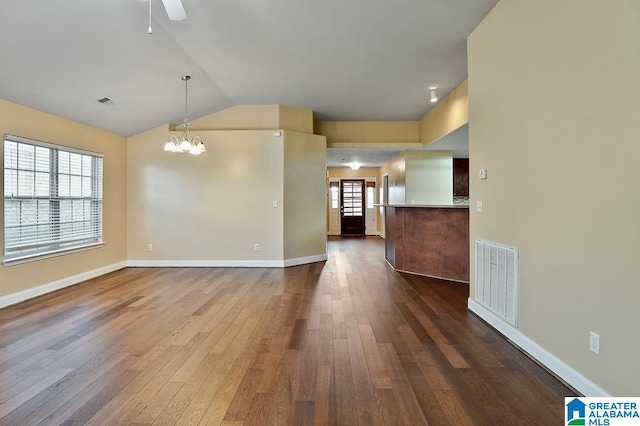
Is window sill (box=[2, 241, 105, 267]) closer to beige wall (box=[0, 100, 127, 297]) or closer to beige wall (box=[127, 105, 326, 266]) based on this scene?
beige wall (box=[0, 100, 127, 297])

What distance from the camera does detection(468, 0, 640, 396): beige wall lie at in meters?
1.63

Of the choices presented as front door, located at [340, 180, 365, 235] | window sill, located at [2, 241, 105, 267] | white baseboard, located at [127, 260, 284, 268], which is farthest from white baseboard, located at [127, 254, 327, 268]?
front door, located at [340, 180, 365, 235]

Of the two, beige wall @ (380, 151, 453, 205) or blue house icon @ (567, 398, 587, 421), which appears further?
beige wall @ (380, 151, 453, 205)

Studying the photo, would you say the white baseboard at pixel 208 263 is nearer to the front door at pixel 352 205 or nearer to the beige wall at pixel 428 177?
the beige wall at pixel 428 177

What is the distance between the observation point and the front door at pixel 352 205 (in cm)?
1182

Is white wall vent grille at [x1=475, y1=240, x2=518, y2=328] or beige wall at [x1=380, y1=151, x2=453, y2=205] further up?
beige wall at [x1=380, y1=151, x2=453, y2=205]

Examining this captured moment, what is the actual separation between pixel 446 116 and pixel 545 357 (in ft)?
14.5

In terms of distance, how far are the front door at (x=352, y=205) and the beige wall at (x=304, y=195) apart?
218 inches

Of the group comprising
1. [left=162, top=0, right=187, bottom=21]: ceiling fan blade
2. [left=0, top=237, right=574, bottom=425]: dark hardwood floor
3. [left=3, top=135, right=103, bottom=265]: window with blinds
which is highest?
[left=162, top=0, right=187, bottom=21]: ceiling fan blade

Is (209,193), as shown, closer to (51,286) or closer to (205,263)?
(205,263)

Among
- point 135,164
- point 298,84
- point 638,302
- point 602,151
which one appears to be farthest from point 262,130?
point 638,302

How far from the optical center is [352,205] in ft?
38.8

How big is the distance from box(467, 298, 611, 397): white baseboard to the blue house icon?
12 cm

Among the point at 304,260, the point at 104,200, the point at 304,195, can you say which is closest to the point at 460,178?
the point at 304,195
